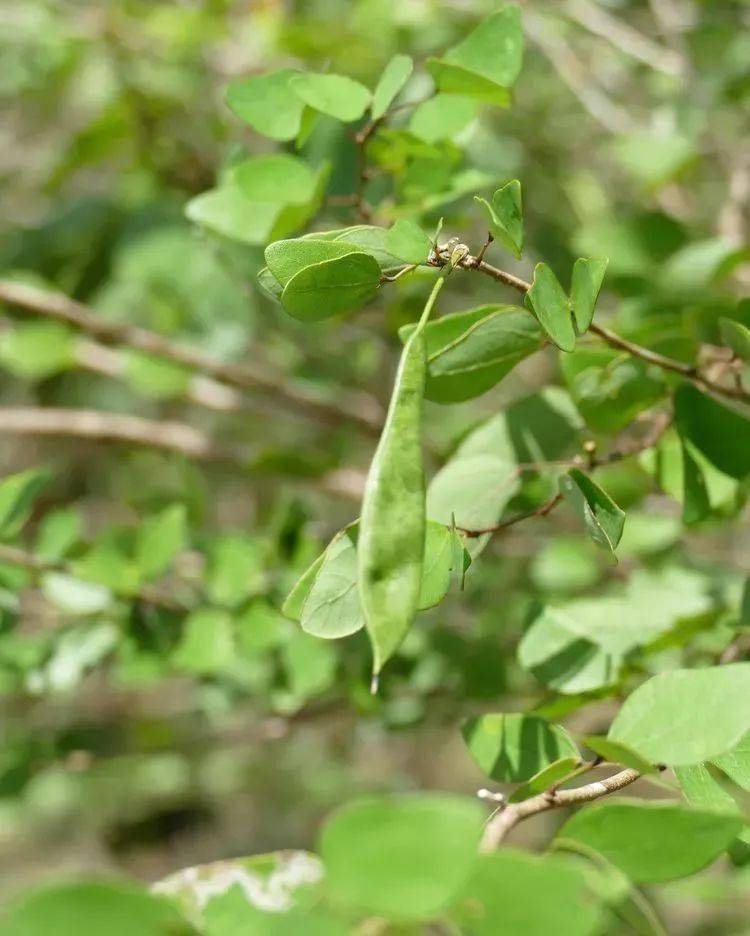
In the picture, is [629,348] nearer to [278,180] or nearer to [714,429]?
[714,429]

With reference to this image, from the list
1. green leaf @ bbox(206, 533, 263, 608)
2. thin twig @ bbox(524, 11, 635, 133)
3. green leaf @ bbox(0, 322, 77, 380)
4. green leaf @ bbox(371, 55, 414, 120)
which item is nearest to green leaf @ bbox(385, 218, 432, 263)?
green leaf @ bbox(371, 55, 414, 120)

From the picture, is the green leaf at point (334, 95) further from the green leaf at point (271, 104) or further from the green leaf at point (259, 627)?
the green leaf at point (259, 627)

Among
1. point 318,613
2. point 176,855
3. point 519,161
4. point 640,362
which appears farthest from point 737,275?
point 176,855

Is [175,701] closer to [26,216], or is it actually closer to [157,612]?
[26,216]

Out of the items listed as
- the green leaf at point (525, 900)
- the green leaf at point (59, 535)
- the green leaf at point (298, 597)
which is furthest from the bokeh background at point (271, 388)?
the green leaf at point (525, 900)

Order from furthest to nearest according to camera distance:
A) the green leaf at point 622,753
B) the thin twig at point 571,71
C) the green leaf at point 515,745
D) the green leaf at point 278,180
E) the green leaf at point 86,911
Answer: the thin twig at point 571,71, the green leaf at point 278,180, the green leaf at point 515,745, the green leaf at point 622,753, the green leaf at point 86,911

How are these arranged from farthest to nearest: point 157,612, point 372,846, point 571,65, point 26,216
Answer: point 26,216 → point 571,65 → point 157,612 → point 372,846
